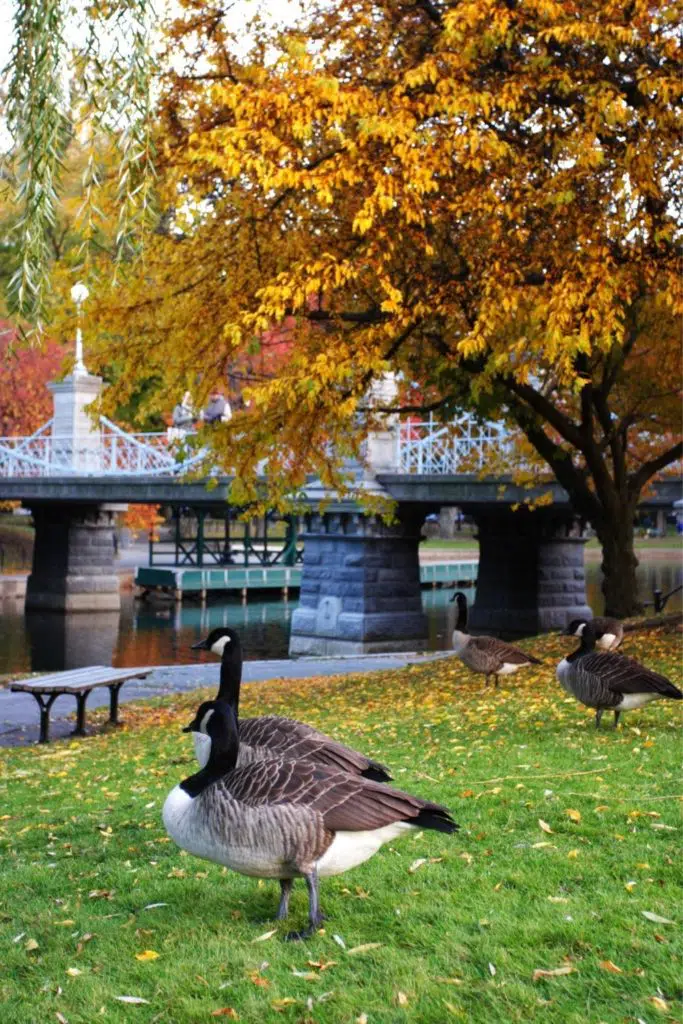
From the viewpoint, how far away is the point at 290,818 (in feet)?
16.6

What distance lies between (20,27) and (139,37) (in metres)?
0.60

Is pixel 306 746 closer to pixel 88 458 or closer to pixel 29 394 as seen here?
pixel 88 458

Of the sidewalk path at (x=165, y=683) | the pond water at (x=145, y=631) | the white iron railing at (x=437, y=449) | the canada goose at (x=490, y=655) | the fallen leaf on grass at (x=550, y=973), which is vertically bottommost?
the pond water at (x=145, y=631)

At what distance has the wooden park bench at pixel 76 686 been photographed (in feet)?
41.8

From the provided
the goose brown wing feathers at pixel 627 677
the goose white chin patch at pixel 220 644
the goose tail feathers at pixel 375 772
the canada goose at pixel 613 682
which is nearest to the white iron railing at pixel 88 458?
the canada goose at pixel 613 682

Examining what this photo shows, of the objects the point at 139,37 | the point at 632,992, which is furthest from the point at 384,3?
the point at 632,992

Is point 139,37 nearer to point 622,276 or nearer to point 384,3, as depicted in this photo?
point 622,276

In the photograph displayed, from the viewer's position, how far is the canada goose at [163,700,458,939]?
5039 mm

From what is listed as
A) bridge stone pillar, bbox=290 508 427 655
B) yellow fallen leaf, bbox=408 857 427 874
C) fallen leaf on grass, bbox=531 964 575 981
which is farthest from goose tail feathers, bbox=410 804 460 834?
bridge stone pillar, bbox=290 508 427 655

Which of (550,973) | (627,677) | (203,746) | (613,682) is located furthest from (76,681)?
(550,973)

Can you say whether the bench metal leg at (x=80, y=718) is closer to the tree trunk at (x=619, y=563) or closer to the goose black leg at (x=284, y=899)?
the tree trunk at (x=619, y=563)

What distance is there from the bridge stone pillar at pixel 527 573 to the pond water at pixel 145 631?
1.82 m

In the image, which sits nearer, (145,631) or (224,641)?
(224,641)

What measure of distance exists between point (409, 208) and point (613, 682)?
18.5 feet
